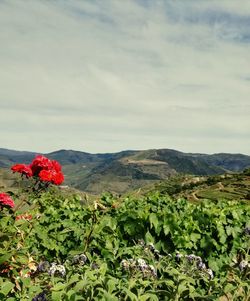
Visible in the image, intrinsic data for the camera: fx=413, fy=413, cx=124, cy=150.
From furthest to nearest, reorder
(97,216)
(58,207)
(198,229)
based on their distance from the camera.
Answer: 1. (58,207)
2. (198,229)
3. (97,216)

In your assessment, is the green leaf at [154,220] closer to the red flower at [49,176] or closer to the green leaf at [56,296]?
the red flower at [49,176]

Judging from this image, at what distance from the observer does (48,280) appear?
4.96m

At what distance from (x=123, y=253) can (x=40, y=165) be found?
2168 mm

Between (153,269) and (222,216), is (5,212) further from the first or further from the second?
(222,216)

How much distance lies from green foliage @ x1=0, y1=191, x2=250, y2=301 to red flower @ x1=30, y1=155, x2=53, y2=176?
0.53m

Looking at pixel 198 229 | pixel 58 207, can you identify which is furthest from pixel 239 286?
pixel 58 207

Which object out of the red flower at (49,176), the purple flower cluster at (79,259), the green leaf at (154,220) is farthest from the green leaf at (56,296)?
the green leaf at (154,220)

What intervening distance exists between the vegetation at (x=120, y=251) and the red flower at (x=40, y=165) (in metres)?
0.38

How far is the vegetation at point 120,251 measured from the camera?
4.25 metres

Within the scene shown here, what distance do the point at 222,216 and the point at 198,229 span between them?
137cm

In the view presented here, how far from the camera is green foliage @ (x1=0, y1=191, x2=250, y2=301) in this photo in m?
4.23

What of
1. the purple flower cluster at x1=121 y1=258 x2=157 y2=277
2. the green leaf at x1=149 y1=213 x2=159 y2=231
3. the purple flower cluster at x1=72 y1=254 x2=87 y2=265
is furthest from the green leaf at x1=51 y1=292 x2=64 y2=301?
the green leaf at x1=149 y1=213 x2=159 y2=231

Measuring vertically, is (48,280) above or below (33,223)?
below

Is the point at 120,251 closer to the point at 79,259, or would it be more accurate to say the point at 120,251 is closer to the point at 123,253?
the point at 123,253
